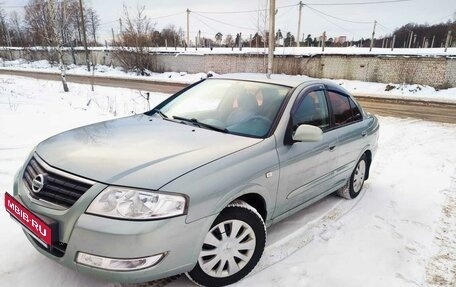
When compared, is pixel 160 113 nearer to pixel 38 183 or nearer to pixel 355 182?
pixel 38 183

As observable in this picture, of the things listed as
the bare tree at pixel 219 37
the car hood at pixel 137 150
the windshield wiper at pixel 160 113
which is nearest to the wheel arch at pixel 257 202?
the car hood at pixel 137 150

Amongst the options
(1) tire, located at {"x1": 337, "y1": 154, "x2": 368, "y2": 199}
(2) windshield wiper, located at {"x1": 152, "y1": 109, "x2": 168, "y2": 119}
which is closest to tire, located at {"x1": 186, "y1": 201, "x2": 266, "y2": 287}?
(2) windshield wiper, located at {"x1": 152, "y1": 109, "x2": 168, "y2": 119}

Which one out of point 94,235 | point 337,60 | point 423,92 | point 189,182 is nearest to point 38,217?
point 94,235

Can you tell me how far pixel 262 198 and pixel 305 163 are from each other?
663 millimetres

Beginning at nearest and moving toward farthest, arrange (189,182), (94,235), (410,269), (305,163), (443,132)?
(94,235) < (189,182) < (410,269) < (305,163) < (443,132)

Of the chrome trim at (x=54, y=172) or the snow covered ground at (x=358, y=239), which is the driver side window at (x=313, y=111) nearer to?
the snow covered ground at (x=358, y=239)

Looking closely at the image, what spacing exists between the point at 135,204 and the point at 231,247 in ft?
2.82

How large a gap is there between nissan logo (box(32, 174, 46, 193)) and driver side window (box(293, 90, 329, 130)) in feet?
6.82

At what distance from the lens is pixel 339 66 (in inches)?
891

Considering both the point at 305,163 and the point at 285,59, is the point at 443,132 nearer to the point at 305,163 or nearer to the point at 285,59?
the point at 305,163

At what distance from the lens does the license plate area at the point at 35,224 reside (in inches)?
83.0

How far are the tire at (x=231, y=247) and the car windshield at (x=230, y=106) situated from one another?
724 mm

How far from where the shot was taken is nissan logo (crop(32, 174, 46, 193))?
2268mm

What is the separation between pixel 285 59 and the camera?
933 inches
